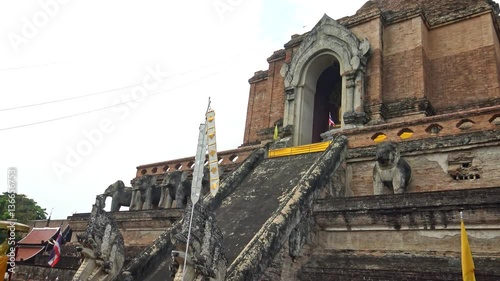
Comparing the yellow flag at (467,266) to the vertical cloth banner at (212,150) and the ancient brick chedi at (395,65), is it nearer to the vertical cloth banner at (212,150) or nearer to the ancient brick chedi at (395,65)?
the vertical cloth banner at (212,150)

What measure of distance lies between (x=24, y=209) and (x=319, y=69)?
36641mm

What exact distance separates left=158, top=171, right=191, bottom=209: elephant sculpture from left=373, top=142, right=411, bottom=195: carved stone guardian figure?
5998 millimetres

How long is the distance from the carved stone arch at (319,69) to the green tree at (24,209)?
3022 cm

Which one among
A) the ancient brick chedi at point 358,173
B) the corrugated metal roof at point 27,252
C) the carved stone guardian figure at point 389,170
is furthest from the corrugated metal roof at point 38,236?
the carved stone guardian figure at point 389,170

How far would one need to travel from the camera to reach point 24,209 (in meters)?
42.0

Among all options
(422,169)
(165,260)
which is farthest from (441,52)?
(165,260)

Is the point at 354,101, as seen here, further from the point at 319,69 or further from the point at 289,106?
the point at 319,69

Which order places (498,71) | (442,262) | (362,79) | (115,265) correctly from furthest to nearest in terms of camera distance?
(362,79) → (498,71) → (115,265) → (442,262)

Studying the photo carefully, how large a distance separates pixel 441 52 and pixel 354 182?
7.39 m

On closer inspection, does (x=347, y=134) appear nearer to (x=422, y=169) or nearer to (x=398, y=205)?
(x=422, y=169)

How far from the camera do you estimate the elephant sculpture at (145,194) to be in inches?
572

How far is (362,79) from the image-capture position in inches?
578

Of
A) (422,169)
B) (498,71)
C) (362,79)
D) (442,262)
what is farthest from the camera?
(362,79)

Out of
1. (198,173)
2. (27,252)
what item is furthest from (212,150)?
(27,252)
